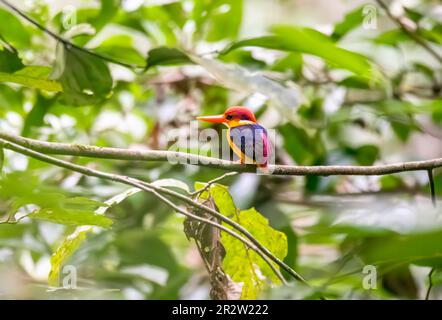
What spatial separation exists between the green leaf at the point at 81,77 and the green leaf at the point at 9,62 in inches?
1.4

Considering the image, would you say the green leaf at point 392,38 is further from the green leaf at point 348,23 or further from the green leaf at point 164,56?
the green leaf at point 164,56

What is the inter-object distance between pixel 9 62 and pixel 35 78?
0.12ft

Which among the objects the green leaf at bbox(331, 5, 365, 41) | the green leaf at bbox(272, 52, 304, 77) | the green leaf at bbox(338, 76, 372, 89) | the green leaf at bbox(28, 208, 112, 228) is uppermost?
the green leaf at bbox(331, 5, 365, 41)

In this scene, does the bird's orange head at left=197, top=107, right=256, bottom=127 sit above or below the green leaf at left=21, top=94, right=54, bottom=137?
below

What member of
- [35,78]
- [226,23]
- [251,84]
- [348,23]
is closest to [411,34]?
[348,23]

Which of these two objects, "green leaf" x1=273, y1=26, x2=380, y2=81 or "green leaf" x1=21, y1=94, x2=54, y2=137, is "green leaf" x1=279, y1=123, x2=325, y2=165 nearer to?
"green leaf" x1=273, y1=26, x2=380, y2=81

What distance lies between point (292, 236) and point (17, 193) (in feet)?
1.51

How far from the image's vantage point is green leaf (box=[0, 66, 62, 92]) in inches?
26.1

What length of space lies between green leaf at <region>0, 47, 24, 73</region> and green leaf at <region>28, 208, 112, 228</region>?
175mm

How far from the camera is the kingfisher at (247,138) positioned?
24.9 inches

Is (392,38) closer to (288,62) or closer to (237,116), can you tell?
(288,62)

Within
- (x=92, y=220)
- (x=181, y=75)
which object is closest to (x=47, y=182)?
(x=181, y=75)

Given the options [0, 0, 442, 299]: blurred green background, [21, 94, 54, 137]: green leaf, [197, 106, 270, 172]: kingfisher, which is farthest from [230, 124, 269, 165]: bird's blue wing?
[21, 94, 54, 137]: green leaf

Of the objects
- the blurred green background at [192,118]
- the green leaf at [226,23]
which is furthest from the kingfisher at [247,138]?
the green leaf at [226,23]
